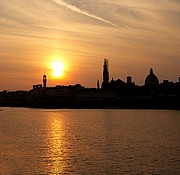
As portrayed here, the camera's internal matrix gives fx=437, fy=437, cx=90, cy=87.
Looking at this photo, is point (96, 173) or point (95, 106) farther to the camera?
point (95, 106)

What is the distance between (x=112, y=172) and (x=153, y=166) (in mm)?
3124

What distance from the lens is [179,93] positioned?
584 ft

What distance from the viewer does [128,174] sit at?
25875mm

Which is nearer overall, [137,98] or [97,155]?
[97,155]

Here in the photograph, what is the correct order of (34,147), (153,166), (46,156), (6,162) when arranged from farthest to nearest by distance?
(34,147) → (46,156) → (6,162) → (153,166)

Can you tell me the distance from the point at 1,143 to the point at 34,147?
4.83 m

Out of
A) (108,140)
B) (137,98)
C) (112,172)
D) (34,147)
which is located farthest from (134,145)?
(137,98)

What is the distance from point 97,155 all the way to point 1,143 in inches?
487

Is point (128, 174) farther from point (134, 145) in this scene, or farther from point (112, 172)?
point (134, 145)

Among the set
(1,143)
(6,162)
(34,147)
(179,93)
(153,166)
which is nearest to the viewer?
(153,166)

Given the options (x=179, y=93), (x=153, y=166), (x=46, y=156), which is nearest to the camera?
(x=153, y=166)

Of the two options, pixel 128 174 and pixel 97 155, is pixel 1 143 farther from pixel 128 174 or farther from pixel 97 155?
pixel 128 174

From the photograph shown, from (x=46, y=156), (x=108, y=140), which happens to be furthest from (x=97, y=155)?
(x=108, y=140)

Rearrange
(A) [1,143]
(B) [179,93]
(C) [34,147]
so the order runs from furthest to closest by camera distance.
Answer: (B) [179,93]
(A) [1,143]
(C) [34,147]
